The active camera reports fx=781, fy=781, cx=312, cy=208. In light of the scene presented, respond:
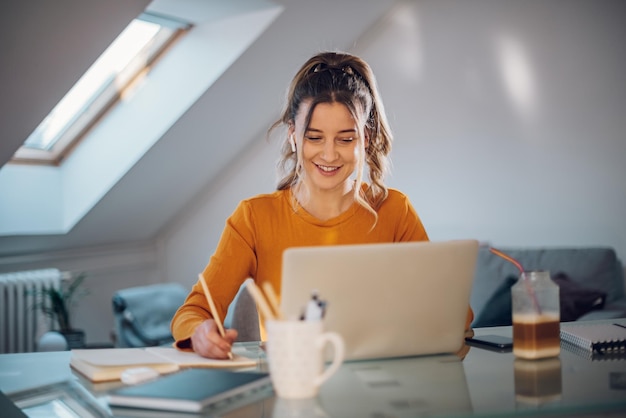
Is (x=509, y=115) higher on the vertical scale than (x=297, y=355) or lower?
higher

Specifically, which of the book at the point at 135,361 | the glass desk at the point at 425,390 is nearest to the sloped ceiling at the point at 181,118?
the book at the point at 135,361

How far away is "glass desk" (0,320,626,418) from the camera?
3.50ft

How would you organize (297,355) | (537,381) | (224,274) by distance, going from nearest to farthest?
(297,355) < (537,381) < (224,274)

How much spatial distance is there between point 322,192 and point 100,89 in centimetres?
263

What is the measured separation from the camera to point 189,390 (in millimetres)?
1132

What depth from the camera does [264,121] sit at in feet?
15.9

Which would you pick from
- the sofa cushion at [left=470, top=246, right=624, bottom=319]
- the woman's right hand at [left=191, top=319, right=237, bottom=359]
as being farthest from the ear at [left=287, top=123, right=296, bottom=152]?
the sofa cushion at [left=470, top=246, right=624, bottom=319]

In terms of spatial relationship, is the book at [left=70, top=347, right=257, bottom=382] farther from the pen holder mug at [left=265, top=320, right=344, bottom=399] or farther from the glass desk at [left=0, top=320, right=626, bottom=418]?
the pen holder mug at [left=265, top=320, right=344, bottom=399]

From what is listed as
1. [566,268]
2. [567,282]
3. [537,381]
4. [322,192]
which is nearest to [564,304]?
[567,282]

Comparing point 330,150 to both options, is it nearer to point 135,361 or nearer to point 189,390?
point 135,361

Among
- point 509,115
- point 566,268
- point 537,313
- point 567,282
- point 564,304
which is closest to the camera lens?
point 537,313

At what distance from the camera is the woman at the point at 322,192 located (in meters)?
1.88

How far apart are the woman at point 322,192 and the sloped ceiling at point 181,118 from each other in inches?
58.9

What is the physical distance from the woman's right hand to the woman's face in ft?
1.87
